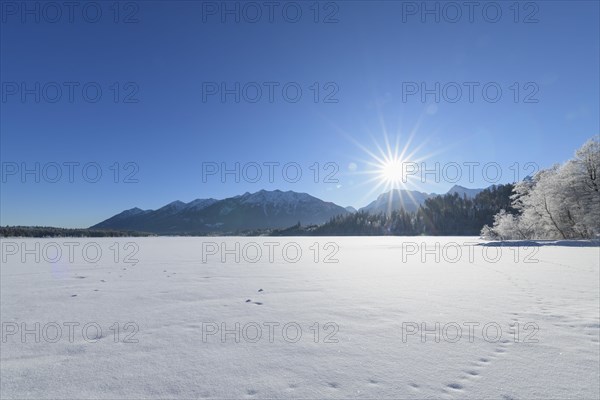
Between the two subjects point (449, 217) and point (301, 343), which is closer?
point (301, 343)

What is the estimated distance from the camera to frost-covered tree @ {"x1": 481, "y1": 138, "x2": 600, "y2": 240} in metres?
32.7

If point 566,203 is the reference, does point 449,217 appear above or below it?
below

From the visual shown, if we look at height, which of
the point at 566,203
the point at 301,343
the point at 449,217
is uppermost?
the point at 566,203

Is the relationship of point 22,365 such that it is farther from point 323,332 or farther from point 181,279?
point 181,279

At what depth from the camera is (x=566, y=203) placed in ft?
113

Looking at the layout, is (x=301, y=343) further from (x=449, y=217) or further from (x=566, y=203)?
(x=449, y=217)

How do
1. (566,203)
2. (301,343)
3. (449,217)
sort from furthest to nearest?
1. (449,217)
2. (566,203)
3. (301,343)

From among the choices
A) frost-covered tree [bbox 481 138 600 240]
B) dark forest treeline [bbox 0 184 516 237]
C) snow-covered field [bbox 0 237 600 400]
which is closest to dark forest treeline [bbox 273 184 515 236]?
dark forest treeline [bbox 0 184 516 237]

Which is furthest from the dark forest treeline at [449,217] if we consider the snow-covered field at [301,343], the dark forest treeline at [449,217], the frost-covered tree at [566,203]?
the snow-covered field at [301,343]

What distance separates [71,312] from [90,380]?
3.39 meters

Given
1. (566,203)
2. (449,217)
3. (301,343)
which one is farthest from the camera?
(449,217)

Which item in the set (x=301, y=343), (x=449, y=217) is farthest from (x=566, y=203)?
(x=449, y=217)

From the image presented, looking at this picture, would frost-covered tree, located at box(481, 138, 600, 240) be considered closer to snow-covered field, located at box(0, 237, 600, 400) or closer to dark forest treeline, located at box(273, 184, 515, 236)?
snow-covered field, located at box(0, 237, 600, 400)

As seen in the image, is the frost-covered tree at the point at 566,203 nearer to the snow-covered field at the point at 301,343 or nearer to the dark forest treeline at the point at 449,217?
the snow-covered field at the point at 301,343
